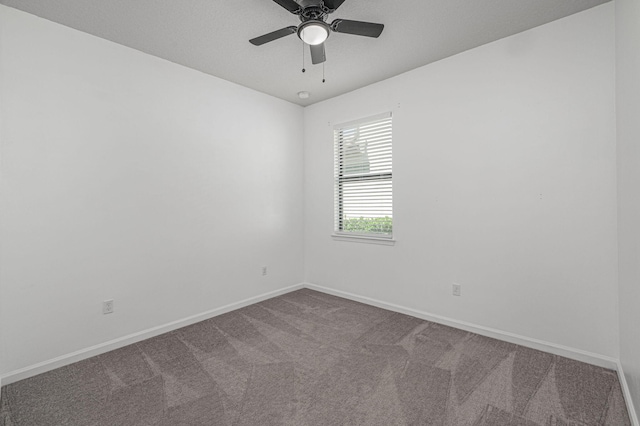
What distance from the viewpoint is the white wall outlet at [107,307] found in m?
2.62

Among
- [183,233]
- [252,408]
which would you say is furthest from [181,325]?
[252,408]

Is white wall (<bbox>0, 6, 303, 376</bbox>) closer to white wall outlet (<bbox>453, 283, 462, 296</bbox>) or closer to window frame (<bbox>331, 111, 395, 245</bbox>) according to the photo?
window frame (<bbox>331, 111, 395, 245</bbox>)

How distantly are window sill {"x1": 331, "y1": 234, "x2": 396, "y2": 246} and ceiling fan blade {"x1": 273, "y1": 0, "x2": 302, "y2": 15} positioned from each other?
2463 millimetres

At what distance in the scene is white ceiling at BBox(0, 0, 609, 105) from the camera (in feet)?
7.23

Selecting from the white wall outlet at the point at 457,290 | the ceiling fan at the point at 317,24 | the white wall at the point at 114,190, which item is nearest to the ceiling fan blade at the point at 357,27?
the ceiling fan at the point at 317,24

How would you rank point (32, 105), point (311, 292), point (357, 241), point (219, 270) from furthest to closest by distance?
point (311, 292), point (357, 241), point (219, 270), point (32, 105)

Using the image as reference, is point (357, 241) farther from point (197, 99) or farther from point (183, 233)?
point (197, 99)

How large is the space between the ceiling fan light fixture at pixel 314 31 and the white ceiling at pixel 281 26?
0.42 metres

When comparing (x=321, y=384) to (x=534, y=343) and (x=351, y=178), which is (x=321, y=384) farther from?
(x=351, y=178)

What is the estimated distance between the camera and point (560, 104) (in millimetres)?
2436

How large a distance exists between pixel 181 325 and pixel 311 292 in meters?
1.74

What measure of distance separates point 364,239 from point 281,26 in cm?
245

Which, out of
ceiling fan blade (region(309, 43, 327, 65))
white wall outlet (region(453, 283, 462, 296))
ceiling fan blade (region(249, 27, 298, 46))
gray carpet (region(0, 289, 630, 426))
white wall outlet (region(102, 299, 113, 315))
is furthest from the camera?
white wall outlet (region(453, 283, 462, 296))

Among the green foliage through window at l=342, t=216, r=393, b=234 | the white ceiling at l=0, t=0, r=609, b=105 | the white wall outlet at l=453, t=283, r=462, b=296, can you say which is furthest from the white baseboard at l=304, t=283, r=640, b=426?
the white ceiling at l=0, t=0, r=609, b=105
